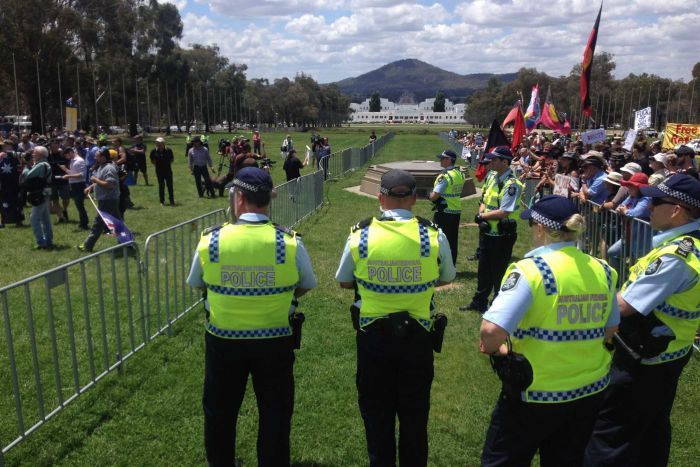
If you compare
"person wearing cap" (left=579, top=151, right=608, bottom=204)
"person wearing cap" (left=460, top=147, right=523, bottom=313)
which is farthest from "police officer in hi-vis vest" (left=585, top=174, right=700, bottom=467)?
"person wearing cap" (left=579, top=151, right=608, bottom=204)

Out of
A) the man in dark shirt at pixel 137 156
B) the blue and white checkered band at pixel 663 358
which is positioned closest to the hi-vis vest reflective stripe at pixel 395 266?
the blue and white checkered band at pixel 663 358

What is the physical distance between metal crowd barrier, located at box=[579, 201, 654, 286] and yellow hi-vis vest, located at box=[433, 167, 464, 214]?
6.11ft

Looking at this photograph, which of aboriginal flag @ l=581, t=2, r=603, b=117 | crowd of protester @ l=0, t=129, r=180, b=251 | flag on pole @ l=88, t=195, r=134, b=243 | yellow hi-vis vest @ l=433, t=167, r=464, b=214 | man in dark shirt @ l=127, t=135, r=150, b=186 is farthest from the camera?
man in dark shirt @ l=127, t=135, r=150, b=186

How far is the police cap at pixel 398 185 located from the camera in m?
3.79

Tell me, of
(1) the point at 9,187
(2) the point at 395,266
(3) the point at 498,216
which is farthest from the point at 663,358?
(1) the point at 9,187

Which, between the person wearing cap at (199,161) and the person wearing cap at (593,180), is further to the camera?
the person wearing cap at (199,161)

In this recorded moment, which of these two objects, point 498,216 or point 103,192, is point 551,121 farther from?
point 103,192

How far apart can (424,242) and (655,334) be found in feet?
4.68

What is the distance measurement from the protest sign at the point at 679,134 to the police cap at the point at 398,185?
1972cm

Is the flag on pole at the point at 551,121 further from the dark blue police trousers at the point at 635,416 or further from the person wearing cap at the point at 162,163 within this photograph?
the dark blue police trousers at the point at 635,416

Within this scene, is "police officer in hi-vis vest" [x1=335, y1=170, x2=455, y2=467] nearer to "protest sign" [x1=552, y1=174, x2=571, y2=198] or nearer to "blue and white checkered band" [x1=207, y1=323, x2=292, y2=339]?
"blue and white checkered band" [x1=207, y1=323, x2=292, y2=339]

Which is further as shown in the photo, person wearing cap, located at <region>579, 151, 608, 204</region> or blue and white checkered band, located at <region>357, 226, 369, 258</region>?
person wearing cap, located at <region>579, 151, 608, 204</region>

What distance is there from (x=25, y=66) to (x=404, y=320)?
170 ft

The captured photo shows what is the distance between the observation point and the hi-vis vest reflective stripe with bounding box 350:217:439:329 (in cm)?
366
